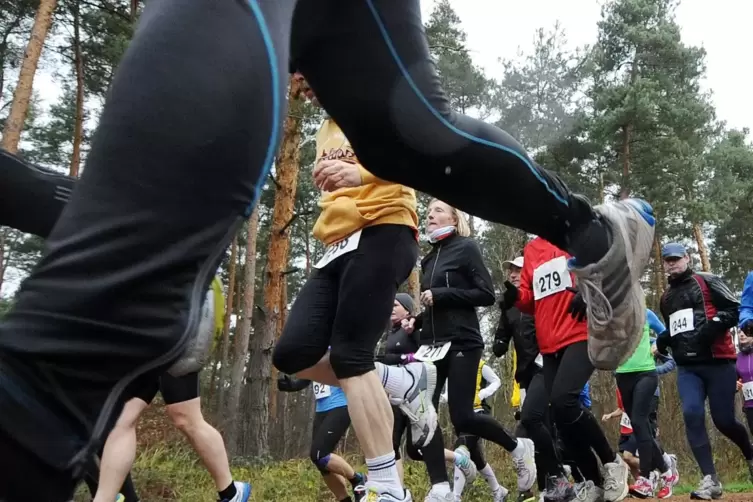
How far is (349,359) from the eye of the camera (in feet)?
9.23

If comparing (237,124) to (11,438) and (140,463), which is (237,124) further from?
(140,463)

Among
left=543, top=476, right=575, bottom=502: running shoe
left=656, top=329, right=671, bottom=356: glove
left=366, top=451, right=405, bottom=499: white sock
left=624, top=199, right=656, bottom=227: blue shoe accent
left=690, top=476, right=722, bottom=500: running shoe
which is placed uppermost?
left=656, top=329, right=671, bottom=356: glove

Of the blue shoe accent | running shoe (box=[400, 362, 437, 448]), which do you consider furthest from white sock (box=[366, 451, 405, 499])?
the blue shoe accent

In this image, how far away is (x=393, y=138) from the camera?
1266 millimetres

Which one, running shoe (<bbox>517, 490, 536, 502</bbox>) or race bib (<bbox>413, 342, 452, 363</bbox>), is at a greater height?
race bib (<bbox>413, 342, 452, 363</bbox>)

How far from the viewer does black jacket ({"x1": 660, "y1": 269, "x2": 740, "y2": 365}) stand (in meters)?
6.49

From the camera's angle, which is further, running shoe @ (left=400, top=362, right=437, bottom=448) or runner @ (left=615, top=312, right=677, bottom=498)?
runner @ (left=615, top=312, right=677, bottom=498)

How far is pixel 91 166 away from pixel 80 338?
0.63ft

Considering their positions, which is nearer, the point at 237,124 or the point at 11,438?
the point at 11,438

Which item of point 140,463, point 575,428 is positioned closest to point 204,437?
point 575,428

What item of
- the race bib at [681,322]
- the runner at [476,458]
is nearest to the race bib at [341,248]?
the runner at [476,458]

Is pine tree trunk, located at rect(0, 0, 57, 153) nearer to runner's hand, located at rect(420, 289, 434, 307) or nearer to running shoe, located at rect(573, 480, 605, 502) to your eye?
runner's hand, located at rect(420, 289, 434, 307)

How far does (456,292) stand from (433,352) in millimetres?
460

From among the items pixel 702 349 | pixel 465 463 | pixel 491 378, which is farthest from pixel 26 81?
pixel 702 349
